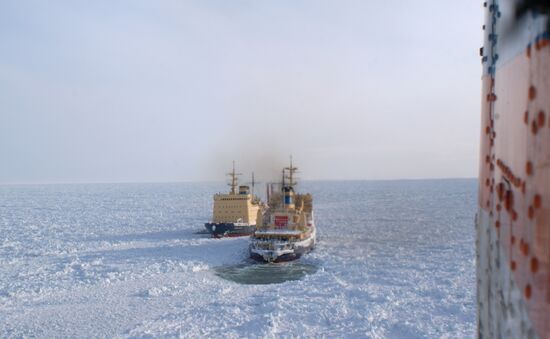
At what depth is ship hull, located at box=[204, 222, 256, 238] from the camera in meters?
29.7

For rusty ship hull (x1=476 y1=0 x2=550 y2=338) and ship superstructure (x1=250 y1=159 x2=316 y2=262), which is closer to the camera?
rusty ship hull (x1=476 y1=0 x2=550 y2=338)

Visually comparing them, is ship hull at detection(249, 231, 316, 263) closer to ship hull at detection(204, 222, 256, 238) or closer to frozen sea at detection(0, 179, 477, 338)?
frozen sea at detection(0, 179, 477, 338)

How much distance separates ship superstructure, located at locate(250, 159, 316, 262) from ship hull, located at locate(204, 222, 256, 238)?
3.01m

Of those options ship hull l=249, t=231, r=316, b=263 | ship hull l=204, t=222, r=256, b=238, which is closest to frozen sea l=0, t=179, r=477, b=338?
ship hull l=249, t=231, r=316, b=263

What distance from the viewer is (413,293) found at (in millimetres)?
13820

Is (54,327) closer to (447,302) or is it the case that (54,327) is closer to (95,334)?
(95,334)

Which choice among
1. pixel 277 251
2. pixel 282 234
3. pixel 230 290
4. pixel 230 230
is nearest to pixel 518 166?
pixel 230 290

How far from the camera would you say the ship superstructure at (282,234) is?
2100cm

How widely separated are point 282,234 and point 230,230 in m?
8.52

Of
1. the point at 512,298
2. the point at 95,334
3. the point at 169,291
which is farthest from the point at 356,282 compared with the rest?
the point at 512,298

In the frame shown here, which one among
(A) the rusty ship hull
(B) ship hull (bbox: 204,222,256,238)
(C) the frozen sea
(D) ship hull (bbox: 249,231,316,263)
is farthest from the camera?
(B) ship hull (bbox: 204,222,256,238)

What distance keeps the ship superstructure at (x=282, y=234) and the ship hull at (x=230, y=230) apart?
3.01 meters

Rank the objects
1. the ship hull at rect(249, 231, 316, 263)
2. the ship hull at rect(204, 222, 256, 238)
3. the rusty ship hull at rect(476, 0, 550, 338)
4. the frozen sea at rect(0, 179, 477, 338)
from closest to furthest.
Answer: the rusty ship hull at rect(476, 0, 550, 338)
the frozen sea at rect(0, 179, 477, 338)
the ship hull at rect(249, 231, 316, 263)
the ship hull at rect(204, 222, 256, 238)

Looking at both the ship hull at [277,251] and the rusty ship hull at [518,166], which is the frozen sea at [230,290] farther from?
the rusty ship hull at [518,166]
